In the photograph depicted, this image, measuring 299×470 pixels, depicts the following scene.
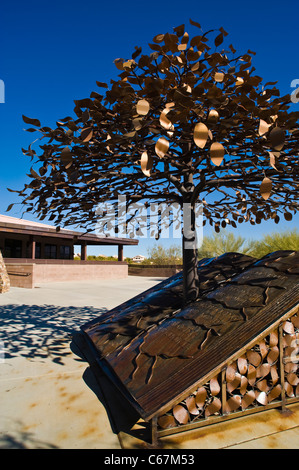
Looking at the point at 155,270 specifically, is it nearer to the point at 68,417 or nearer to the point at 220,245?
the point at 220,245

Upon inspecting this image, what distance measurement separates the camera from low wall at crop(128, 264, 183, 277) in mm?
29708

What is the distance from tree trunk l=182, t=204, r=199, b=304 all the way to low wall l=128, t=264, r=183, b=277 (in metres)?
24.9

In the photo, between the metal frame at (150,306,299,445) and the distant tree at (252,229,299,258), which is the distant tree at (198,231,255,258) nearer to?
the distant tree at (252,229,299,258)

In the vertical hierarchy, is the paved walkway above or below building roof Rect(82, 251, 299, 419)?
below

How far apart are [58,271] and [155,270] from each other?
12.9 m

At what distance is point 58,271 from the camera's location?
20688mm

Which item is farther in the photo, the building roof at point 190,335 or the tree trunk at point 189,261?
the tree trunk at point 189,261

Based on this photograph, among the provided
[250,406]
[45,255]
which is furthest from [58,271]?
[250,406]

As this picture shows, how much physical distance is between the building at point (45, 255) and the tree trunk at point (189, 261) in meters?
11.4

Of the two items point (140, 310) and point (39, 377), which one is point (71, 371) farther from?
point (140, 310)

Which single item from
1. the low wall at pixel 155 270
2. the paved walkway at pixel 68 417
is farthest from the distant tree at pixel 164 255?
the paved walkway at pixel 68 417

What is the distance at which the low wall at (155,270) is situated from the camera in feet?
97.5

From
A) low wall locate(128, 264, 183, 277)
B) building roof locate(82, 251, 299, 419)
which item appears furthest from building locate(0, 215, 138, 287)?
building roof locate(82, 251, 299, 419)

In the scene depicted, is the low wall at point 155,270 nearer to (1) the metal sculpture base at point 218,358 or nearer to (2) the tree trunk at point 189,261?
(2) the tree trunk at point 189,261
